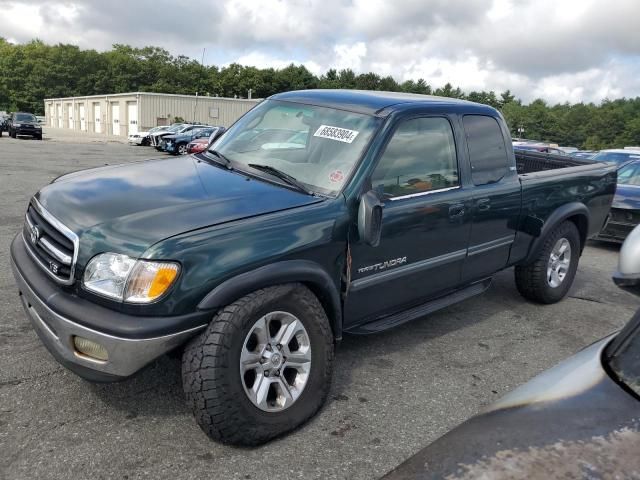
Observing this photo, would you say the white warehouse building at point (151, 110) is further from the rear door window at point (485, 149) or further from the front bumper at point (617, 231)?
the rear door window at point (485, 149)

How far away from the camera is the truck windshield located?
132 inches

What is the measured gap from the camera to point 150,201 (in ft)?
9.60

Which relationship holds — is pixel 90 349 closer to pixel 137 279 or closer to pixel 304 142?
pixel 137 279

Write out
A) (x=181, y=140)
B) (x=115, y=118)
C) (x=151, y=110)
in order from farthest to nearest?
1. (x=115, y=118)
2. (x=151, y=110)
3. (x=181, y=140)

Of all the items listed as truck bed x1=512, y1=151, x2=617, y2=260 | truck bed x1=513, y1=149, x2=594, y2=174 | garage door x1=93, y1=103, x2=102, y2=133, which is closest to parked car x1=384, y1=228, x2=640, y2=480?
truck bed x1=512, y1=151, x2=617, y2=260

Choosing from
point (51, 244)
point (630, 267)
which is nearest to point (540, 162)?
point (630, 267)

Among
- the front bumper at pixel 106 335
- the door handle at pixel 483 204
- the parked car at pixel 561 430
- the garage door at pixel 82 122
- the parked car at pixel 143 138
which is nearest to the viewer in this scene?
the parked car at pixel 561 430

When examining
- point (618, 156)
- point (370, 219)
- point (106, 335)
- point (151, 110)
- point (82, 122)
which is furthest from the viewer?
point (82, 122)

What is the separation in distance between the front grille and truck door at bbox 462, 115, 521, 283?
2706 millimetres

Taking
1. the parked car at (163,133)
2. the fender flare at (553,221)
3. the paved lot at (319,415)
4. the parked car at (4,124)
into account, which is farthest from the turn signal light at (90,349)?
the parked car at (4,124)

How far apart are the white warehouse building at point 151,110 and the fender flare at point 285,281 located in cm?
4424

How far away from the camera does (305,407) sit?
9.66ft

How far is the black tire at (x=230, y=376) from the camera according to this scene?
2.56m

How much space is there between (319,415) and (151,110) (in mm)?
48890
